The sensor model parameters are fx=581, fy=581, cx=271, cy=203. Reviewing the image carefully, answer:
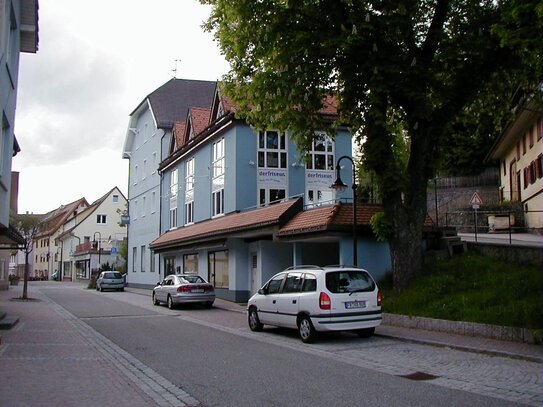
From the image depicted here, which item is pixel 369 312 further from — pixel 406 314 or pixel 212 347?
pixel 212 347

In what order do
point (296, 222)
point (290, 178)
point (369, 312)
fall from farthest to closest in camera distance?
point (290, 178), point (296, 222), point (369, 312)

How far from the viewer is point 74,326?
1759 cm

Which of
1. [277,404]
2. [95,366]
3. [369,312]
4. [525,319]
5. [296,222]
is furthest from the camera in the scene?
[296,222]

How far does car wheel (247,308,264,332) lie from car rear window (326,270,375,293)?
3.19m

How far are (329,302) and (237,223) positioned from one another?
1270 cm

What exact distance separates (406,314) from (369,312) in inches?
101

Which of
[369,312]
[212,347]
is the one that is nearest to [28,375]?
[212,347]

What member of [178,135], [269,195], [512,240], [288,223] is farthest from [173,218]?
→ [512,240]

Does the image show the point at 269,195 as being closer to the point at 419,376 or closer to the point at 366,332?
the point at 366,332

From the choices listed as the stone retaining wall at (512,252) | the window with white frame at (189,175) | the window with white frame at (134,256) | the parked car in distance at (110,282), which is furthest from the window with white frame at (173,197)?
the stone retaining wall at (512,252)

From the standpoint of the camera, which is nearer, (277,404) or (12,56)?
(277,404)

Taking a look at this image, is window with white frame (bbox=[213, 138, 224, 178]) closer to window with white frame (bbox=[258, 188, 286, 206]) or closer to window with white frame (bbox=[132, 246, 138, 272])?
window with white frame (bbox=[258, 188, 286, 206])

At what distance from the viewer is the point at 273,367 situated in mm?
10172

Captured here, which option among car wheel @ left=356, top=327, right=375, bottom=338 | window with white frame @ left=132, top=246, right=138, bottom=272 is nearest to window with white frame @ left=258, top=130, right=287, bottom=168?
car wheel @ left=356, top=327, right=375, bottom=338
